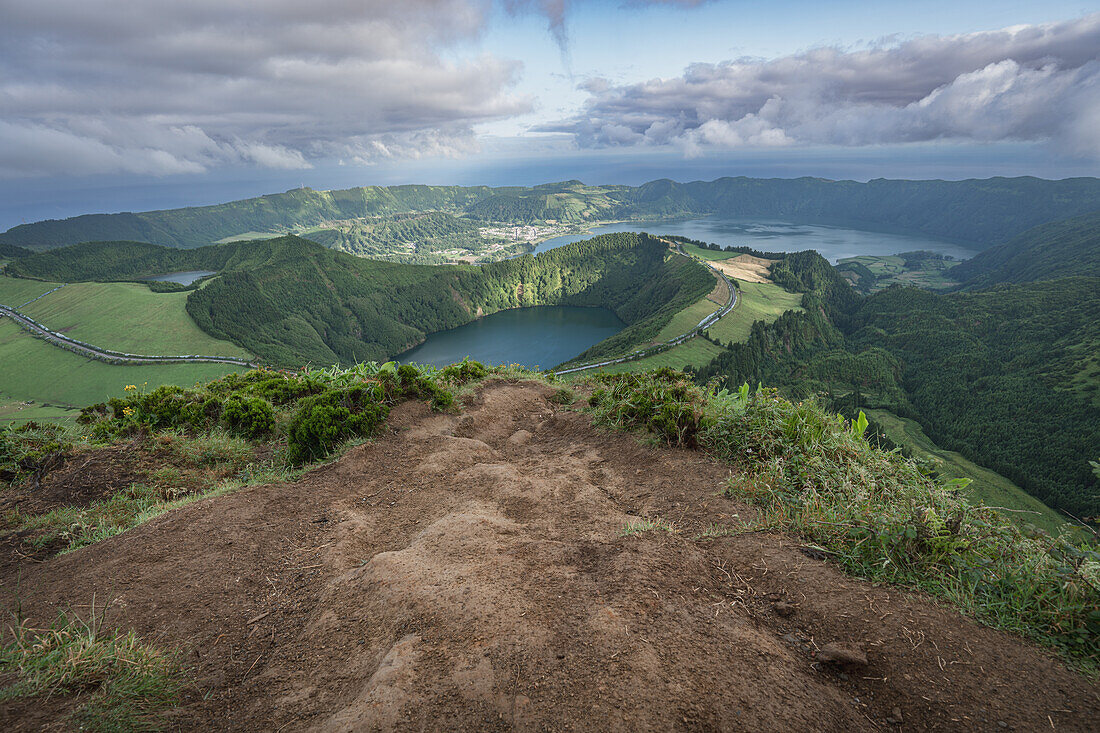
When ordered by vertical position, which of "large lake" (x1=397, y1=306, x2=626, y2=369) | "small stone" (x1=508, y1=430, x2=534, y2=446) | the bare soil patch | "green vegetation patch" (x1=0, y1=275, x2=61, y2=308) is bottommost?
"large lake" (x1=397, y1=306, x2=626, y2=369)

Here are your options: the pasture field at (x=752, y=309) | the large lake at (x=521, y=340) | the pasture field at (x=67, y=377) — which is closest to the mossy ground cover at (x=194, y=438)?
the pasture field at (x=67, y=377)

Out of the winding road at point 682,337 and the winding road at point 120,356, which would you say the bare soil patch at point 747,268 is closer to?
the winding road at point 682,337

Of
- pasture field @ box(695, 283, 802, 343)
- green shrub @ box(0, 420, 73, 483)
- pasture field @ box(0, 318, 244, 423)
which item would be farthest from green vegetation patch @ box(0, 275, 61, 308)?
pasture field @ box(695, 283, 802, 343)

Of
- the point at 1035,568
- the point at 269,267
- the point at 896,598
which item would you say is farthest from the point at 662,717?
the point at 269,267

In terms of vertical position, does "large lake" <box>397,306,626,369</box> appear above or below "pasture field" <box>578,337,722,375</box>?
below

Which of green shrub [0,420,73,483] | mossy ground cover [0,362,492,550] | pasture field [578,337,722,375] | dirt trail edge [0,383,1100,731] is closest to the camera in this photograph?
dirt trail edge [0,383,1100,731]

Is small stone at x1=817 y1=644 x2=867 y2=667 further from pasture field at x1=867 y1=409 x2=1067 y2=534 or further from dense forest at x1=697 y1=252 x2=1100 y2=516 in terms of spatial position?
pasture field at x1=867 y1=409 x2=1067 y2=534
